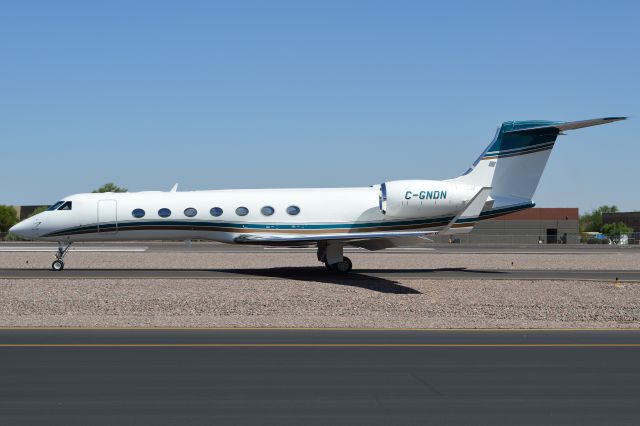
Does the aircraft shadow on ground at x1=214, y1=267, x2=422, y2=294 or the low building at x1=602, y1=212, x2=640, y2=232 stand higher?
the low building at x1=602, y1=212, x2=640, y2=232

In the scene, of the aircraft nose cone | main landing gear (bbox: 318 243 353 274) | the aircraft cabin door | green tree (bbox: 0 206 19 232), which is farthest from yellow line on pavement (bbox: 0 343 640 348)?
green tree (bbox: 0 206 19 232)

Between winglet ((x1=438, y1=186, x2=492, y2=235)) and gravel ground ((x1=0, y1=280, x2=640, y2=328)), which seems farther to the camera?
winglet ((x1=438, y1=186, x2=492, y2=235))

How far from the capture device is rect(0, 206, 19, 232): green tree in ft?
354

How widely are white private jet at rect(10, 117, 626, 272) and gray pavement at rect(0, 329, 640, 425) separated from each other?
13.2m

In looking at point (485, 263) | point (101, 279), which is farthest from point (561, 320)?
point (485, 263)

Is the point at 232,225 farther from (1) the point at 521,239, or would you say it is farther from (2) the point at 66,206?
(1) the point at 521,239

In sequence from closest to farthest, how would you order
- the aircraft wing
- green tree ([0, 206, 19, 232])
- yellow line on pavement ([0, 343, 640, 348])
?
yellow line on pavement ([0, 343, 640, 348])
the aircraft wing
green tree ([0, 206, 19, 232])

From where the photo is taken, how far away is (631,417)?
7.09 m

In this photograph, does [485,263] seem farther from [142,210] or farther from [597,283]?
[142,210]

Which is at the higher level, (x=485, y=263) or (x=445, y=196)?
(x=445, y=196)

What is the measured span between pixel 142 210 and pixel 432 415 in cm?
2008

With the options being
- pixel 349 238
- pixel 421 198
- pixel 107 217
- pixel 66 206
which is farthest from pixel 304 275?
pixel 66 206

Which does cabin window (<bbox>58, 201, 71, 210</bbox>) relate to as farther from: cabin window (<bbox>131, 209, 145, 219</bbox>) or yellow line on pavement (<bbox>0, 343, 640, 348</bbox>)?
yellow line on pavement (<bbox>0, 343, 640, 348</bbox>)

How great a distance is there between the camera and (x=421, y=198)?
1007 inches
